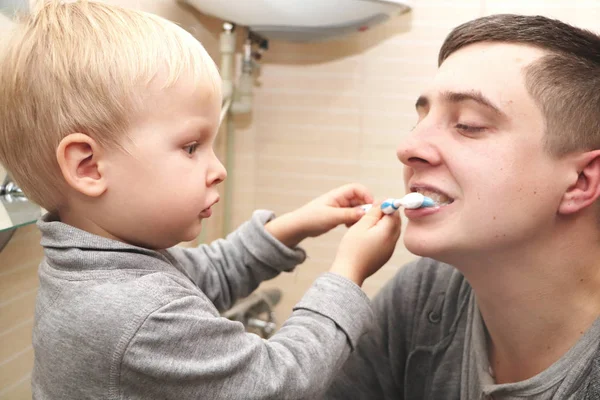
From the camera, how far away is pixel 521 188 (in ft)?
2.68

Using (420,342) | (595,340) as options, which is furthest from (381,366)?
(595,340)

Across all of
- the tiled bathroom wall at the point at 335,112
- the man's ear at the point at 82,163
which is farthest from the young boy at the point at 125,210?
the tiled bathroom wall at the point at 335,112

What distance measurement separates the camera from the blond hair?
711 mm

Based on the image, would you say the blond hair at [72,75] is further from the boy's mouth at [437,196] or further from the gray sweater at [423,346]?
the gray sweater at [423,346]

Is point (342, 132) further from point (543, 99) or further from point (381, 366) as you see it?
point (543, 99)

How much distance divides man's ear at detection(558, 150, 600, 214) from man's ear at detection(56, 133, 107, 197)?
0.62 metres

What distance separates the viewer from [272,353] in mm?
759

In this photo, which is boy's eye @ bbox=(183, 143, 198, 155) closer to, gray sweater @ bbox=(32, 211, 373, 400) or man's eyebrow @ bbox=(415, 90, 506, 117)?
gray sweater @ bbox=(32, 211, 373, 400)

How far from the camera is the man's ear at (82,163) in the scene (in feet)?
2.35

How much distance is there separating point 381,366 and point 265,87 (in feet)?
3.44

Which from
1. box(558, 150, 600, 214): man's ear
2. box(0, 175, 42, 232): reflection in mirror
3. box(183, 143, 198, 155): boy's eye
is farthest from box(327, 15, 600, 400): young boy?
box(0, 175, 42, 232): reflection in mirror

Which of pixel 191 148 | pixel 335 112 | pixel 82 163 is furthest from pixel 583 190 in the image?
pixel 335 112

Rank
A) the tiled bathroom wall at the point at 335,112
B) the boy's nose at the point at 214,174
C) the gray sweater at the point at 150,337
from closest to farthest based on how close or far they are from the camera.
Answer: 1. the gray sweater at the point at 150,337
2. the boy's nose at the point at 214,174
3. the tiled bathroom wall at the point at 335,112

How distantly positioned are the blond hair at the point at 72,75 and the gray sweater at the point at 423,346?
60 cm
